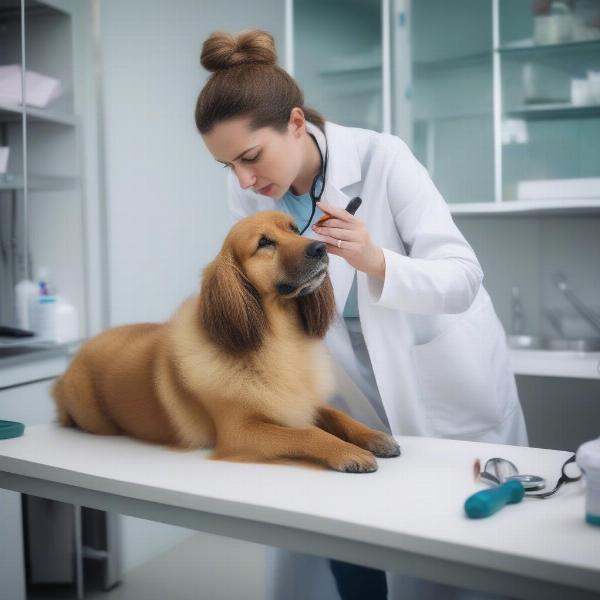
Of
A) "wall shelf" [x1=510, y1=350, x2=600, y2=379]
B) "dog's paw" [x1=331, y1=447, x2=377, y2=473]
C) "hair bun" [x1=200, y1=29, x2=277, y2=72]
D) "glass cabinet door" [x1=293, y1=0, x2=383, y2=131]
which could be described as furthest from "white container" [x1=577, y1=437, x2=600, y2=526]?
"glass cabinet door" [x1=293, y1=0, x2=383, y2=131]

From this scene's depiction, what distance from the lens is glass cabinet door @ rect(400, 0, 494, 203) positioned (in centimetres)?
276

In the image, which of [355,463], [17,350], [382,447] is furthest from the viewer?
[17,350]

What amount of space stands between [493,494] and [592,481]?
118 millimetres

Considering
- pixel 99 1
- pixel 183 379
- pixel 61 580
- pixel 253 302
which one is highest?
pixel 99 1

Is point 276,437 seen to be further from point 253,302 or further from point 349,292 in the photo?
point 349,292

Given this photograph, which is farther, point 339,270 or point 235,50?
point 339,270

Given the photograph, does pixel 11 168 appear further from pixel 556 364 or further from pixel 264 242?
pixel 556 364

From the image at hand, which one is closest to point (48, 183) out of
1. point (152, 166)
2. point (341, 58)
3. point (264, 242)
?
point (152, 166)

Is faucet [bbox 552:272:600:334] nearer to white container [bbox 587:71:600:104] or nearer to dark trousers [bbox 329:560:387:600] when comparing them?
white container [bbox 587:71:600:104]

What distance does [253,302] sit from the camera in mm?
1116

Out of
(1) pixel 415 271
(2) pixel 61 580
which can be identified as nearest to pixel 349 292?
(1) pixel 415 271

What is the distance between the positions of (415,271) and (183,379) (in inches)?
17.7

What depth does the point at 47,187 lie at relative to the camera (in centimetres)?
238

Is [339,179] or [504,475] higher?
[339,179]
